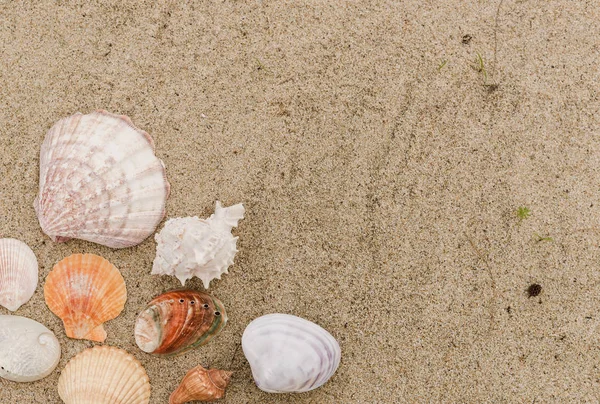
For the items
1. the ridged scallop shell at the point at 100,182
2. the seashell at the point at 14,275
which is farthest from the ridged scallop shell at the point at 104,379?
the ridged scallop shell at the point at 100,182

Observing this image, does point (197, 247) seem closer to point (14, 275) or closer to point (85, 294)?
point (85, 294)

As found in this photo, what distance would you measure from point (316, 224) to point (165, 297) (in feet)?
2.68

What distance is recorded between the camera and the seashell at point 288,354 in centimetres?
245

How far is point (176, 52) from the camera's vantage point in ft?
8.87

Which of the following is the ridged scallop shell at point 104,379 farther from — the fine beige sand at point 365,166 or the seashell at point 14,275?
the seashell at point 14,275

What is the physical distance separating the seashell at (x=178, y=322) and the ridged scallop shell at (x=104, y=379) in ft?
0.44

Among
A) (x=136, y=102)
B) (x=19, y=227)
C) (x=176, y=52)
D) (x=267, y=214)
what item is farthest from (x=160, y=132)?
(x=19, y=227)

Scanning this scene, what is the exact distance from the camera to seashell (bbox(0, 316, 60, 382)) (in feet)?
8.34

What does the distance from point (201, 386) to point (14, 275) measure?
3.47ft

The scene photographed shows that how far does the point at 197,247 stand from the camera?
2402mm

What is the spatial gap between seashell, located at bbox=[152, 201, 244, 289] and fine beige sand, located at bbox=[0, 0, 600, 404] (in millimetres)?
152

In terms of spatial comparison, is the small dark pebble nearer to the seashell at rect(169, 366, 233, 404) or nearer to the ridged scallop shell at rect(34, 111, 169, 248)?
the seashell at rect(169, 366, 233, 404)

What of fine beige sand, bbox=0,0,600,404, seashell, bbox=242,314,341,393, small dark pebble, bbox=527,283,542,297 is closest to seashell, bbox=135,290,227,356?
fine beige sand, bbox=0,0,600,404

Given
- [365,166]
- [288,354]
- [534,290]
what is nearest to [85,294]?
[288,354]
